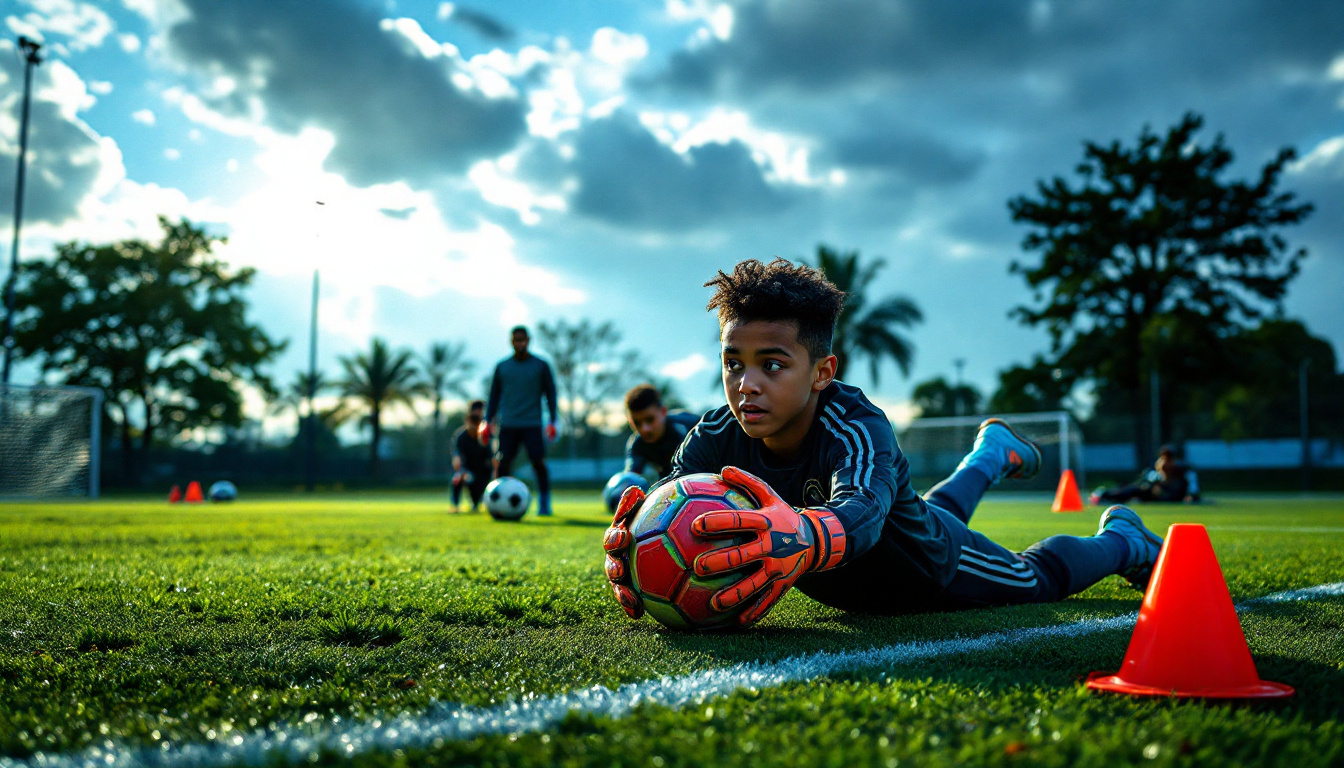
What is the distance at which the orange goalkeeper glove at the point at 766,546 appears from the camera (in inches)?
89.0

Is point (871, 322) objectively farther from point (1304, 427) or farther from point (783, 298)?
point (783, 298)

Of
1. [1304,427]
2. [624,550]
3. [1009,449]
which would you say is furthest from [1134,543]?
[1304,427]

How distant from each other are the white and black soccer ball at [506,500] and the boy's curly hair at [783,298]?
7.61 meters

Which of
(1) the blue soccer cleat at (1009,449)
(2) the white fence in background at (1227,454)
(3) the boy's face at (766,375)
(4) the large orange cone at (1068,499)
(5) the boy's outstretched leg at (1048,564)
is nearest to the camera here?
(3) the boy's face at (766,375)

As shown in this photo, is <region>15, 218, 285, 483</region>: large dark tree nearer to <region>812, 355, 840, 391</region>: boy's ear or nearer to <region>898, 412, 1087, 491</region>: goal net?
<region>898, 412, 1087, 491</region>: goal net

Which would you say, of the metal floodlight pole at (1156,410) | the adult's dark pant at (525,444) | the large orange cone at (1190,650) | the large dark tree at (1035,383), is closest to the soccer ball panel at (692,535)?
the large orange cone at (1190,650)

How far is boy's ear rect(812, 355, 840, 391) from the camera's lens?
2.88 m

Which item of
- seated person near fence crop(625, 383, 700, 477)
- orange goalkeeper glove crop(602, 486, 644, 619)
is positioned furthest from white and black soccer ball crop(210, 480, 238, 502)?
orange goalkeeper glove crop(602, 486, 644, 619)

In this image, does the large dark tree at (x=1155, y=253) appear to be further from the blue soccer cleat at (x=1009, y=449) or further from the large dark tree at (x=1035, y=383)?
the blue soccer cleat at (x=1009, y=449)

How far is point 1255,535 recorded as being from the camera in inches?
283

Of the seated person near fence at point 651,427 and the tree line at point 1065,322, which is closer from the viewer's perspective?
the seated person near fence at point 651,427

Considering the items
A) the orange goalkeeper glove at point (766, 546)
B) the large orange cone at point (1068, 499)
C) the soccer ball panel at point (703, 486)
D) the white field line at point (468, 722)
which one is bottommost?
the large orange cone at point (1068, 499)

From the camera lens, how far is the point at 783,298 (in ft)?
8.98

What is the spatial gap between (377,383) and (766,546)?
44.9 metres
